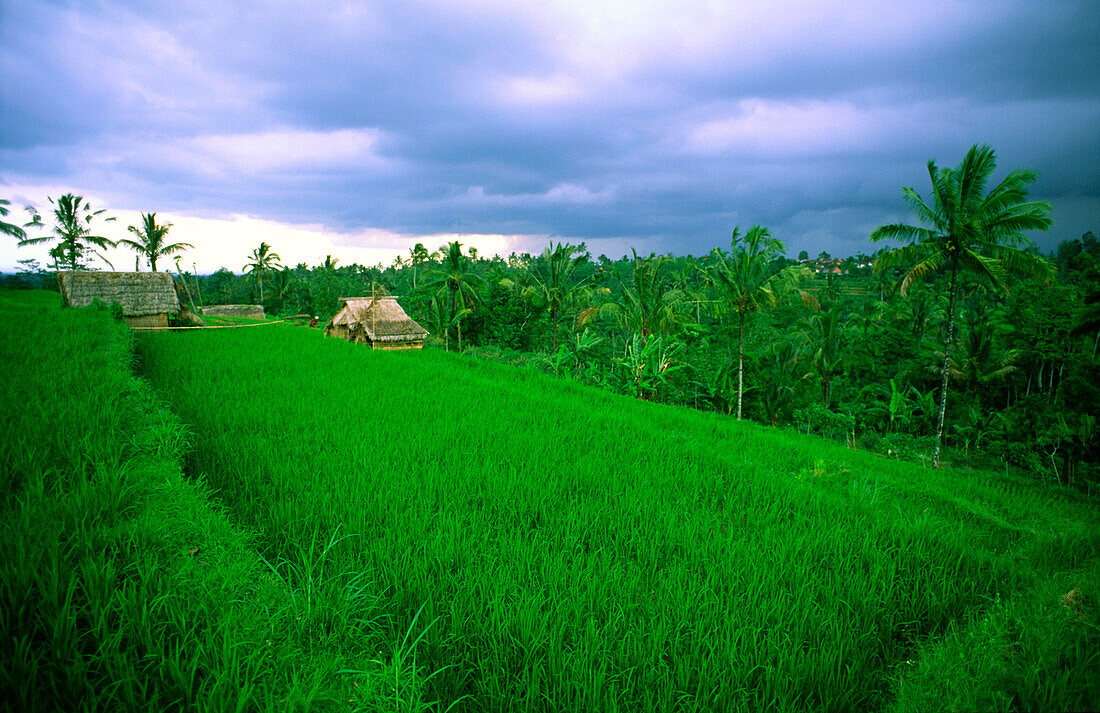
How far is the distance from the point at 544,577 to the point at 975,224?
1392cm

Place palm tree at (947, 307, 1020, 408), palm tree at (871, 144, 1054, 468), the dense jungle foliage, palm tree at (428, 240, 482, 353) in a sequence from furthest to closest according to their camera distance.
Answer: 1. palm tree at (428, 240, 482, 353)
2. palm tree at (947, 307, 1020, 408)
3. the dense jungle foliage
4. palm tree at (871, 144, 1054, 468)

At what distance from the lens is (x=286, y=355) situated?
313 inches

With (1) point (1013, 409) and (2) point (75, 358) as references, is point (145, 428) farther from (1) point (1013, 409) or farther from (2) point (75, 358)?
(1) point (1013, 409)

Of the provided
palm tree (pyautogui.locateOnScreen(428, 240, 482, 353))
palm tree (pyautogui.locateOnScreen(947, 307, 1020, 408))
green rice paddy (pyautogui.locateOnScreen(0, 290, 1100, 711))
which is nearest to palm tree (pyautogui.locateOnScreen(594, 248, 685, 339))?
palm tree (pyautogui.locateOnScreen(428, 240, 482, 353))

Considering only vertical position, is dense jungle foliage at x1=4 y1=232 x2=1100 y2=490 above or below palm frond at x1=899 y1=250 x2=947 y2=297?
below

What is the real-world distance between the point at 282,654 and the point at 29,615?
2.25 ft

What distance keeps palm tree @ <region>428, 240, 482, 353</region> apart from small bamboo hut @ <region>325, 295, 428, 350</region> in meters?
3.73

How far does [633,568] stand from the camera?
7.93 ft

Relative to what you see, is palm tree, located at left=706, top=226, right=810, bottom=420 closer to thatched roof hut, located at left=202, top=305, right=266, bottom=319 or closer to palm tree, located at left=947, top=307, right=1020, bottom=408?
palm tree, located at left=947, top=307, right=1020, bottom=408

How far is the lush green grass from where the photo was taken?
68.9 inches

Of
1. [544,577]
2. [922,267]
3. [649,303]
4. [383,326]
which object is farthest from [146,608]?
[383,326]

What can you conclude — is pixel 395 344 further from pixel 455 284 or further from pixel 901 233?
pixel 901 233

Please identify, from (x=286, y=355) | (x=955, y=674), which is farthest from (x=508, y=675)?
(x=286, y=355)

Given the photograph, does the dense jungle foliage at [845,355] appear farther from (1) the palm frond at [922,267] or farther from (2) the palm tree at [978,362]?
(1) the palm frond at [922,267]
